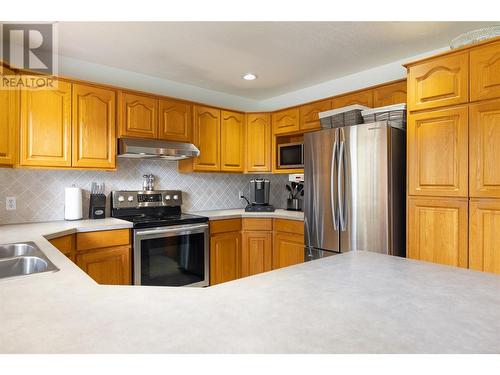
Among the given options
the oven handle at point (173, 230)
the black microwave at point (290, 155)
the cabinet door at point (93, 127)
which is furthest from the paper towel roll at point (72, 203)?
the black microwave at point (290, 155)

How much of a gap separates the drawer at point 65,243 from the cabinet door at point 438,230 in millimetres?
2485

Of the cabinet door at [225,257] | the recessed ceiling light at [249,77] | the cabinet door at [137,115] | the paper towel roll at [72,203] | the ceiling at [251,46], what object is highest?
the recessed ceiling light at [249,77]

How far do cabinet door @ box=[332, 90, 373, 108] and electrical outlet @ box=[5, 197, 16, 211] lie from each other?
118 inches

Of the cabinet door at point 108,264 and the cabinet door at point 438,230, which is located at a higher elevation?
the cabinet door at point 438,230

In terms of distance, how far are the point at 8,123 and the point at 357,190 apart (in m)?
2.67

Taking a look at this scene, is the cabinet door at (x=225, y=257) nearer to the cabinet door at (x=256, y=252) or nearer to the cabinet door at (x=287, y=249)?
the cabinet door at (x=256, y=252)

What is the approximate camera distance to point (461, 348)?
1.92 ft

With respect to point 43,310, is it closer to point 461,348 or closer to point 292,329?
point 292,329

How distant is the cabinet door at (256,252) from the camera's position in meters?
3.44

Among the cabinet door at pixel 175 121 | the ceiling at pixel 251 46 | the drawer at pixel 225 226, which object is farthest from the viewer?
the drawer at pixel 225 226

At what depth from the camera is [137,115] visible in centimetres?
295

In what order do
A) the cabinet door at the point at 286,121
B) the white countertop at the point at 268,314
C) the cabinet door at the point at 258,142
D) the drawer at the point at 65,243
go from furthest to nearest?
1. the cabinet door at the point at 258,142
2. the cabinet door at the point at 286,121
3. the drawer at the point at 65,243
4. the white countertop at the point at 268,314
